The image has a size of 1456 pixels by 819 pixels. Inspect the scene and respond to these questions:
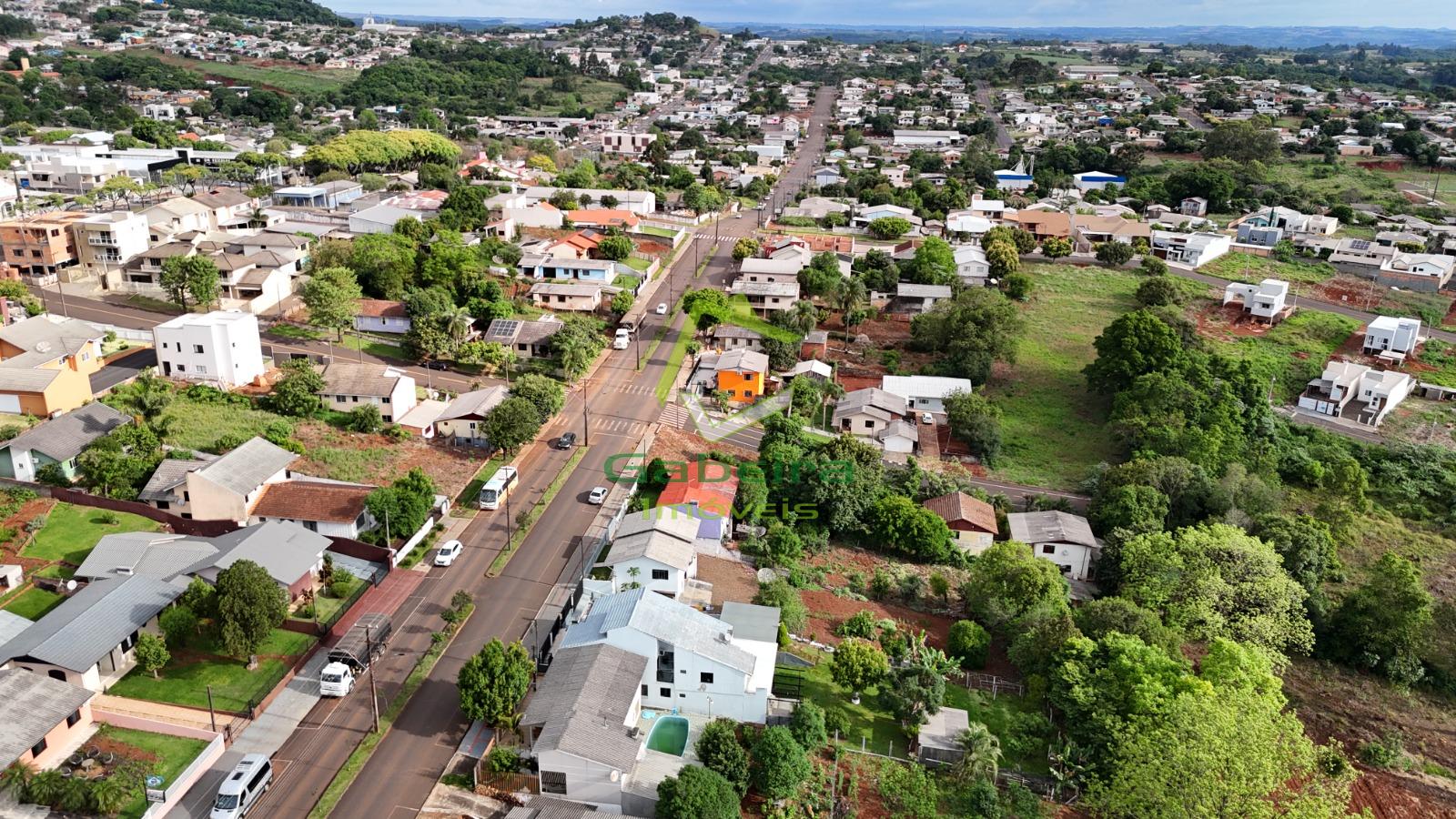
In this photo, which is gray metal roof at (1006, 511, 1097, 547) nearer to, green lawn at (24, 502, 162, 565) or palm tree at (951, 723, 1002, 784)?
palm tree at (951, 723, 1002, 784)

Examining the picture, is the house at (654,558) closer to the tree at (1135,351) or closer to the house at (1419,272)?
the tree at (1135,351)

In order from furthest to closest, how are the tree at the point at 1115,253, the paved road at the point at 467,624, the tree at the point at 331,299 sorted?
the tree at the point at 1115,253 < the tree at the point at 331,299 < the paved road at the point at 467,624

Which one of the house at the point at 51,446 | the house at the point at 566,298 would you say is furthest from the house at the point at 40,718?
the house at the point at 566,298

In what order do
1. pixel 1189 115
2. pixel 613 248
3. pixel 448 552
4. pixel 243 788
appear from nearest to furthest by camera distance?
pixel 243 788, pixel 448 552, pixel 613 248, pixel 1189 115

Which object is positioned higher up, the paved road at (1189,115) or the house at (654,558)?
the paved road at (1189,115)

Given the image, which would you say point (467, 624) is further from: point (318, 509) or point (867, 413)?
point (867, 413)

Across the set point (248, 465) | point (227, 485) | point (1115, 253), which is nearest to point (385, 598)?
point (227, 485)
